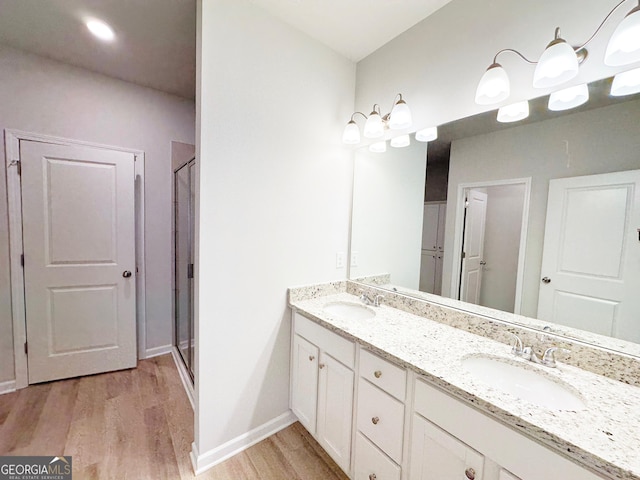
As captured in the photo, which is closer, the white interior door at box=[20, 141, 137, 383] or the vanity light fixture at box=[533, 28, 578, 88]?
the vanity light fixture at box=[533, 28, 578, 88]

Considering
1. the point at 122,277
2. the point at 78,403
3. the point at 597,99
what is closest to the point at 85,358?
the point at 78,403

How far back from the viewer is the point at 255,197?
5.11 feet

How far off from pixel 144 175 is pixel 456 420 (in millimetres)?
2952

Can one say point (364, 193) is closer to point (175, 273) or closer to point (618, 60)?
point (618, 60)

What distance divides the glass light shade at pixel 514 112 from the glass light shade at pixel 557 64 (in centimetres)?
15

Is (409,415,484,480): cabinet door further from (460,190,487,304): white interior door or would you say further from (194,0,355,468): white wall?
(194,0,355,468): white wall

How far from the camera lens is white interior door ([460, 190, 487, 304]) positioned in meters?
1.41

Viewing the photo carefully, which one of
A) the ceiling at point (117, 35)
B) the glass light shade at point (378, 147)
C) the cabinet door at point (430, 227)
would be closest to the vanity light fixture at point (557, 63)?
the cabinet door at point (430, 227)

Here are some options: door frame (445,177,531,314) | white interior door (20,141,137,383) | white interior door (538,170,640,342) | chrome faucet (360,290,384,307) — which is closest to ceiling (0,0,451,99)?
white interior door (20,141,137,383)

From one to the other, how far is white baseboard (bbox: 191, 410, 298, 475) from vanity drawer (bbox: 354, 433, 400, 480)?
0.66m

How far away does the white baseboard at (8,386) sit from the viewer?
1.99 m

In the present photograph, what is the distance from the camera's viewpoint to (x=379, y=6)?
1471 mm

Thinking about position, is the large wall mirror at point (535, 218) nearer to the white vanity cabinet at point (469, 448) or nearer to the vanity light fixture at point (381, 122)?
the vanity light fixture at point (381, 122)

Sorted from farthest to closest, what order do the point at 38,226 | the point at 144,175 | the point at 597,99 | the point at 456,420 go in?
1. the point at 144,175
2. the point at 38,226
3. the point at 597,99
4. the point at 456,420
